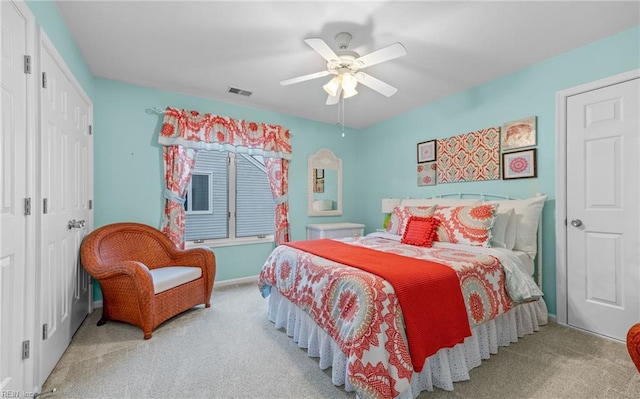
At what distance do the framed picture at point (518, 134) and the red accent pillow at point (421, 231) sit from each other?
117cm

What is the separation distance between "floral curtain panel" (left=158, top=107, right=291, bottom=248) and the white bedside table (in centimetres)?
42

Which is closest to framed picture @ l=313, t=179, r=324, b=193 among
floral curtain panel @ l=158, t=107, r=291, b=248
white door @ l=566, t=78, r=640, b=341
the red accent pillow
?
Answer: floral curtain panel @ l=158, t=107, r=291, b=248

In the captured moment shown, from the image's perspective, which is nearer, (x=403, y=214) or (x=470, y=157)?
(x=403, y=214)

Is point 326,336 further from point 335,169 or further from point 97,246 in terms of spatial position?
point 335,169

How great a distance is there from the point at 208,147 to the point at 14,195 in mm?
2296

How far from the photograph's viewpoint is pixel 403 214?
318 centimetres

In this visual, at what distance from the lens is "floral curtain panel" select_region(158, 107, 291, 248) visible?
3.36 metres

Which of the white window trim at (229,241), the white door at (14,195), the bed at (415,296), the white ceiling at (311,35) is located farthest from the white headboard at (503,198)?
the white door at (14,195)

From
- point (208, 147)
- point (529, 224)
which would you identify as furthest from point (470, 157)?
point (208, 147)

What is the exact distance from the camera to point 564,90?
255 cm

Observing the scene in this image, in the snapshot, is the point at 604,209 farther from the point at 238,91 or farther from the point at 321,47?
the point at 238,91

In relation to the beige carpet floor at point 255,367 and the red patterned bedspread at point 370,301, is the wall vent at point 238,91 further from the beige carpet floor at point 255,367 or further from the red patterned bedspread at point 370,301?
the beige carpet floor at point 255,367

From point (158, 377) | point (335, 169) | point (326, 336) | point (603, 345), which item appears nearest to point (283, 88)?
point (335, 169)

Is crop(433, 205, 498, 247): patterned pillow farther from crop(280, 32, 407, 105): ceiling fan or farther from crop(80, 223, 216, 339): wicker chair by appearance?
crop(80, 223, 216, 339): wicker chair
